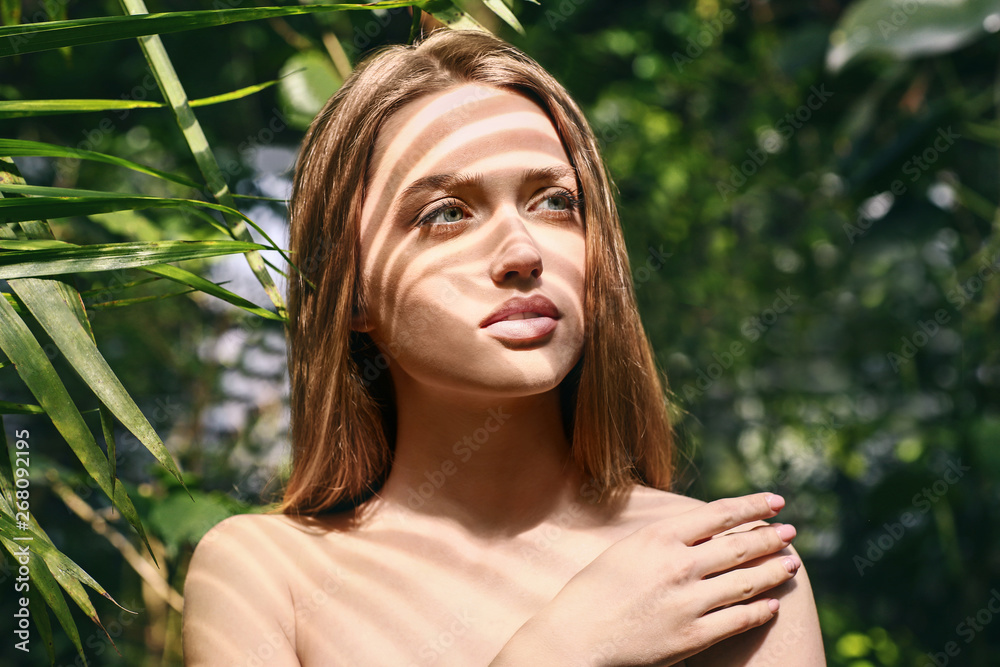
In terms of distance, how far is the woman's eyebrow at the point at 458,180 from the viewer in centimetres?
98

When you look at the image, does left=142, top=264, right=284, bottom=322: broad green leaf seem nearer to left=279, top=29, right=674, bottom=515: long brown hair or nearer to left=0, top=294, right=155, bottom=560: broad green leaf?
left=0, top=294, right=155, bottom=560: broad green leaf

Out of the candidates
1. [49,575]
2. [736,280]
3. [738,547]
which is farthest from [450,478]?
[736,280]

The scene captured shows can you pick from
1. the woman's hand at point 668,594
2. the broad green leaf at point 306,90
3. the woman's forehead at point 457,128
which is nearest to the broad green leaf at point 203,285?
the woman's forehead at point 457,128

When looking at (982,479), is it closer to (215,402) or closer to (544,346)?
(544,346)

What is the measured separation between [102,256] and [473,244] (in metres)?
0.40

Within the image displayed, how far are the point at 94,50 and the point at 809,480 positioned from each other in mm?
2598

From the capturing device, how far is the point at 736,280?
9.62ft

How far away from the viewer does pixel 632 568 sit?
0.91 metres

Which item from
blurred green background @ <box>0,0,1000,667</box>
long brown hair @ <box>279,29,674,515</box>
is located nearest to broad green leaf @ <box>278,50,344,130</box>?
blurred green background @ <box>0,0,1000,667</box>

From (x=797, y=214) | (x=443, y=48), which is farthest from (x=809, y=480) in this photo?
(x=443, y=48)

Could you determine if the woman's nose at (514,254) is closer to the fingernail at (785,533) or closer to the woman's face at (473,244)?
the woman's face at (473,244)

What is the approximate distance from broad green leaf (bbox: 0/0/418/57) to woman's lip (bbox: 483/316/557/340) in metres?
0.37

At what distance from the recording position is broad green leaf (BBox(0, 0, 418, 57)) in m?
0.71

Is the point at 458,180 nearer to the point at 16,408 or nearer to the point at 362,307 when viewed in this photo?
the point at 362,307
